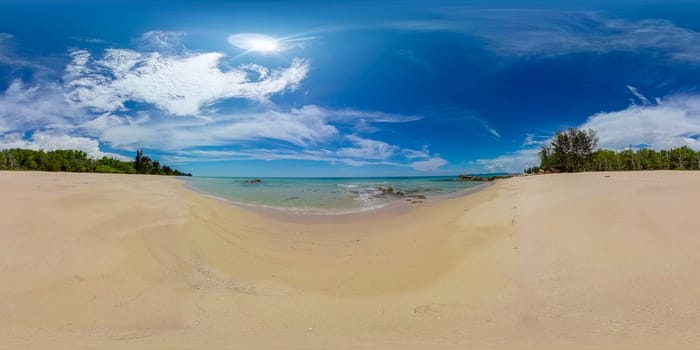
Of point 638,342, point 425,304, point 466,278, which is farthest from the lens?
point 466,278

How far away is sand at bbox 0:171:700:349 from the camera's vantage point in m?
3.25

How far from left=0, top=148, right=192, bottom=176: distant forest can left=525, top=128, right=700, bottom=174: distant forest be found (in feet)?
225

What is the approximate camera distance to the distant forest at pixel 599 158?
169ft

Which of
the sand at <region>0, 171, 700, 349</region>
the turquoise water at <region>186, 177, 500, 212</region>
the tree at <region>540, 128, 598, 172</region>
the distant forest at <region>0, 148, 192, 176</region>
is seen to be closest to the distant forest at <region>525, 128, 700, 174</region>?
the tree at <region>540, 128, 598, 172</region>

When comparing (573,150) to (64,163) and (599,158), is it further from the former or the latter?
(64,163)

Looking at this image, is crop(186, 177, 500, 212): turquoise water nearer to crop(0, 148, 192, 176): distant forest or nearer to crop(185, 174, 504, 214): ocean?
crop(185, 174, 504, 214): ocean

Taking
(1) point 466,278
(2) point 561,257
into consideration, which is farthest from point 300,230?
(2) point 561,257

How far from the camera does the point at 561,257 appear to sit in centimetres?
516

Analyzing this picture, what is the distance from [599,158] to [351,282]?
7719 cm

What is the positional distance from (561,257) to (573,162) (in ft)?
190

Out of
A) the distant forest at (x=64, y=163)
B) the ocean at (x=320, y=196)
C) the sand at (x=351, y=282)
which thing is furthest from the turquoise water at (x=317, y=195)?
the distant forest at (x=64, y=163)

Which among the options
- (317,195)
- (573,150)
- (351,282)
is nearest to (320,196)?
(317,195)

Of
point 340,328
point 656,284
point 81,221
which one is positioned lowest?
point 340,328

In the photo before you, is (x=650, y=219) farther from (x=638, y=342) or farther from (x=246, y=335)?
(x=246, y=335)
